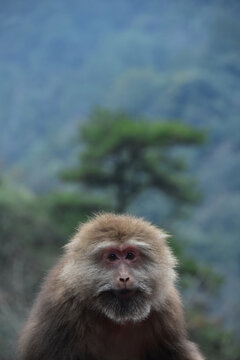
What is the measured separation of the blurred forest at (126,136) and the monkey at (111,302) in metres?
5.45

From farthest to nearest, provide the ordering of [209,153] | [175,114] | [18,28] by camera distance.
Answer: [18,28]
[175,114]
[209,153]

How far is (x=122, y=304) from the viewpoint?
432 cm

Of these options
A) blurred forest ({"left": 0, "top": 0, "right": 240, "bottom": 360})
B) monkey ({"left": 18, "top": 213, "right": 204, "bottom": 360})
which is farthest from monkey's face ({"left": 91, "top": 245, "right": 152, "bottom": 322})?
blurred forest ({"left": 0, "top": 0, "right": 240, "bottom": 360})

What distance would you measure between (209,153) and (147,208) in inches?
110

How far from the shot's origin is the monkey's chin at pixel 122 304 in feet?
14.1

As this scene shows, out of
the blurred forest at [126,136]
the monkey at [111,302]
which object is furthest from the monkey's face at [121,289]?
the blurred forest at [126,136]

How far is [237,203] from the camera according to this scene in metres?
16.9

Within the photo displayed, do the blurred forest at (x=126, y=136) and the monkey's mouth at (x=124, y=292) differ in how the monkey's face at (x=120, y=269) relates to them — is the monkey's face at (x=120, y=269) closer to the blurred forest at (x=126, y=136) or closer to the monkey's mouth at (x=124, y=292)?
the monkey's mouth at (x=124, y=292)

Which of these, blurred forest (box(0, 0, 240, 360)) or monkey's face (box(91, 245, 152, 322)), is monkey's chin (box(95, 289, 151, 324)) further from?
blurred forest (box(0, 0, 240, 360))

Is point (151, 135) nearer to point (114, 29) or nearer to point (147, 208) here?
point (147, 208)

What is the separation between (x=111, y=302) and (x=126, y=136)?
1110 centimetres

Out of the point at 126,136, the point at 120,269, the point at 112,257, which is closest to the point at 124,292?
the point at 120,269

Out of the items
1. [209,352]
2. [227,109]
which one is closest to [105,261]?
[209,352]

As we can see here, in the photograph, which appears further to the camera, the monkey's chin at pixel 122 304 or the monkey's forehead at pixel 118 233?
the monkey's forehead at pixel 118 233
